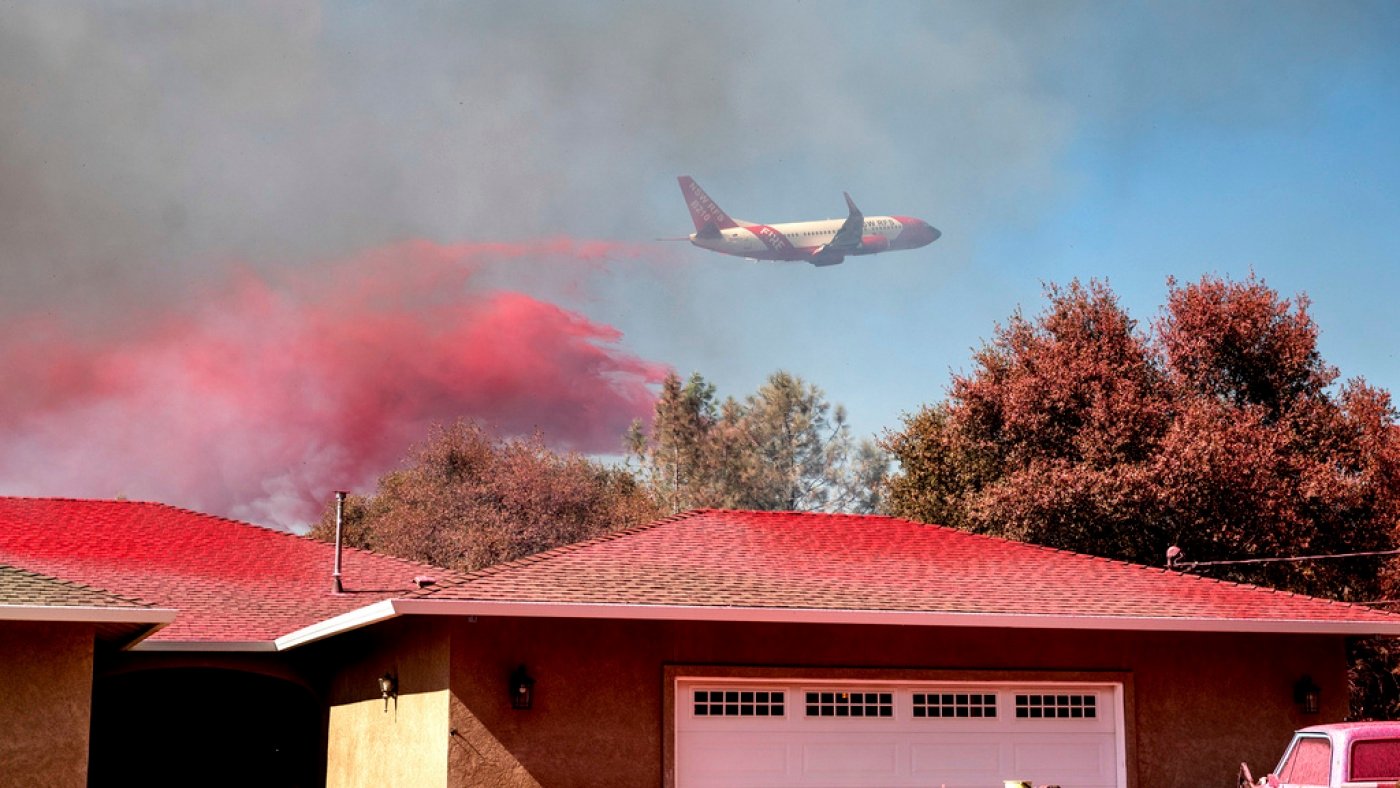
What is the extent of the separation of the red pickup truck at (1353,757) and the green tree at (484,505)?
3474 cm

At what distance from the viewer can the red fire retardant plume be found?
7044 cm

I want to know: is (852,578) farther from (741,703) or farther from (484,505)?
(484,505)

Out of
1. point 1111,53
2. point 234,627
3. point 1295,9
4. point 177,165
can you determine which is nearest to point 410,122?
point 177,165

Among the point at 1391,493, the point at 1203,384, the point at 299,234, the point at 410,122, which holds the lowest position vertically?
the point at 1391,493

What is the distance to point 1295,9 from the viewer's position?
63.6 meters

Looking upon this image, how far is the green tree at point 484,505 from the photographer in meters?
47.9

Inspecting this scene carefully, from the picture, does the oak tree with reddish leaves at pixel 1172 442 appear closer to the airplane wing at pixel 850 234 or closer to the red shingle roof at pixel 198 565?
the red shingle roof at pixel 198 565

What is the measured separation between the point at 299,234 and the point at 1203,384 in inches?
2125

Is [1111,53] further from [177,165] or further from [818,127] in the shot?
[177,165]

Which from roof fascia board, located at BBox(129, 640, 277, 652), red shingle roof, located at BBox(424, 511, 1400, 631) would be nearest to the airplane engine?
red shingle roof, located at BBox(424, 511, 1400, 631)

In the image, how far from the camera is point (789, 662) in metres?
15.6

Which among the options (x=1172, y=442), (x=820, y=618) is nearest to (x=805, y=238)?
(x=1172, y=442)

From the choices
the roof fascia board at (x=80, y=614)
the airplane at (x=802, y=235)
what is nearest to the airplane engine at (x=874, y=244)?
the airplane at (x=802, y=235)

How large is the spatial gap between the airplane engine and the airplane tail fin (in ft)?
27.3
